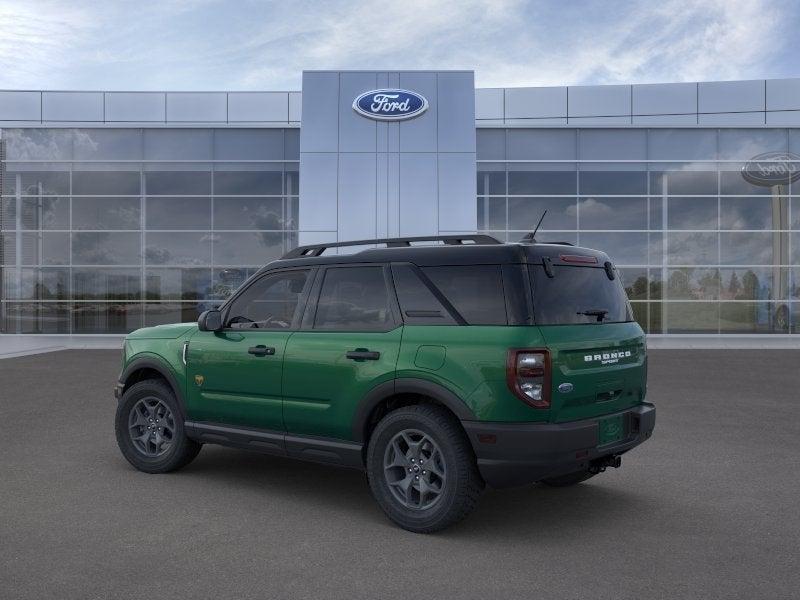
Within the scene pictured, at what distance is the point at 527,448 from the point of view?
4.45 metres

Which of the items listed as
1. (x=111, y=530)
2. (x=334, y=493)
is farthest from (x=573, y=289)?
(x=111, y=530)

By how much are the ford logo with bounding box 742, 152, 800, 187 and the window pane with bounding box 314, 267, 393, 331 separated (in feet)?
83.8

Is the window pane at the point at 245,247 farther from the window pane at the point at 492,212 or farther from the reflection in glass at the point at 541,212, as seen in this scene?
the reflection in glass at the point at 541,212

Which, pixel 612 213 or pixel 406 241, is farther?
pixel 612 213

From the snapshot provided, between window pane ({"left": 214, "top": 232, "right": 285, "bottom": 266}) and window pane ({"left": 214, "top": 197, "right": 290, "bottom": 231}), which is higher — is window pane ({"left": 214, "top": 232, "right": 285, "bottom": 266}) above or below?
below

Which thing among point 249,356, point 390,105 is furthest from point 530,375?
point 390,105

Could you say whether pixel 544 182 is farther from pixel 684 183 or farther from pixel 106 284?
pixel 106 284

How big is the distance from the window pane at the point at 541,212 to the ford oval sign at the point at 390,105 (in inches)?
202

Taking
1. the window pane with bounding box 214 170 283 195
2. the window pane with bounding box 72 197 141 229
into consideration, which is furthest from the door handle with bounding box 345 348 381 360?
the window pane with bounding box 72 197 141 229

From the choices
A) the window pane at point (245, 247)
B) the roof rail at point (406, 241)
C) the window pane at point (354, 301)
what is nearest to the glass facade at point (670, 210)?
the window pane at point (245, 247)

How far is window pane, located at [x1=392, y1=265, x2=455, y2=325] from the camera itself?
4.87m

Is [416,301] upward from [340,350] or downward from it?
upward

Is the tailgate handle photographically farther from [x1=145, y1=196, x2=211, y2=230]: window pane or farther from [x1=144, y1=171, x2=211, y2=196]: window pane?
[x1=144, y1=171, x2=211, y2=196]: window pane

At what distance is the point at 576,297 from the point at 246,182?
77.2ft
